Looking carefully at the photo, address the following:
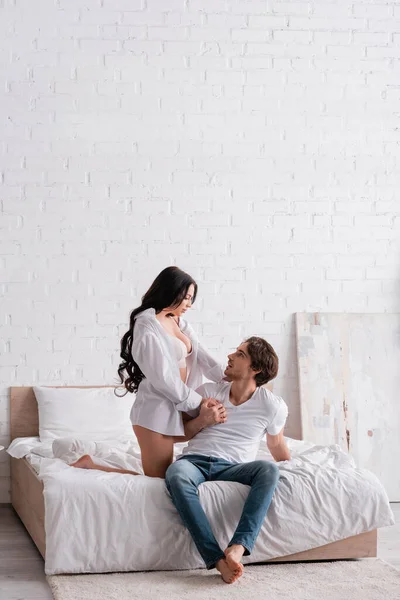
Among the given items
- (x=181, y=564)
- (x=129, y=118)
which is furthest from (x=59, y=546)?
(x=129, y=118)

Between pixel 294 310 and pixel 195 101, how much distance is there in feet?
4.69

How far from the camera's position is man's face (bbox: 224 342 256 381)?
3730mm

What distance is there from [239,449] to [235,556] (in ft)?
1.88

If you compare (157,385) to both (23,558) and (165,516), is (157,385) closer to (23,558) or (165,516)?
(165,516)

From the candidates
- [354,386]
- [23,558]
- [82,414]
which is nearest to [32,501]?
[23,558]

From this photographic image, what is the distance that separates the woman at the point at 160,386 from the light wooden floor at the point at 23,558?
47 cm

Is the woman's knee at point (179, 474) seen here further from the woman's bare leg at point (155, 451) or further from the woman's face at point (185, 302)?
the woman's face at point (185, 302)

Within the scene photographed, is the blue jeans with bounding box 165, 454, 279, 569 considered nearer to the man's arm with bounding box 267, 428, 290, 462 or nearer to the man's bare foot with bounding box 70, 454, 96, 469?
the man's arm with bounding box 267, 428, 290, 462

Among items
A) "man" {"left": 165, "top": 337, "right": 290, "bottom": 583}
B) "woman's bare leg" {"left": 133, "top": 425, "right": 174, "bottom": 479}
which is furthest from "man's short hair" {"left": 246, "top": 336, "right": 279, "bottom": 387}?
"woman's bare leg" {"left": 133, "top": 425, "right": 174, "bottom": 479}

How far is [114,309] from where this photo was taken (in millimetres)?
5176

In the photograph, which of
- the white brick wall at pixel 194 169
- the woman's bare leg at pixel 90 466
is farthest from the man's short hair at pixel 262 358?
the white brick wall at pixel 194 169

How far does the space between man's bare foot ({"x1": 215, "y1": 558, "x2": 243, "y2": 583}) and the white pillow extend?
5.51ft

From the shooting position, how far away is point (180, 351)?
3.91m

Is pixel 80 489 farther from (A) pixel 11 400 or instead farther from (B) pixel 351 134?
(B) pixel 351 134
